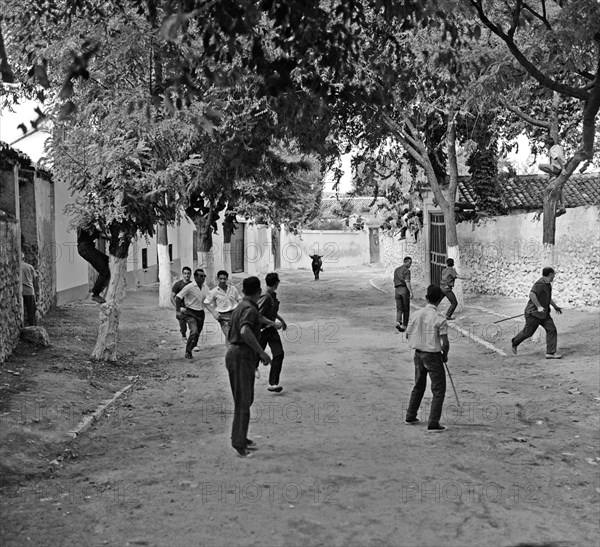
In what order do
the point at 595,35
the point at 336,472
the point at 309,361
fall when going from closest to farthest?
the point at 336,472 < the point at 595,35 < the point at 309,361

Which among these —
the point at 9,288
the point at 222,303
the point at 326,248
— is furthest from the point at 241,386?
the point at 326,248

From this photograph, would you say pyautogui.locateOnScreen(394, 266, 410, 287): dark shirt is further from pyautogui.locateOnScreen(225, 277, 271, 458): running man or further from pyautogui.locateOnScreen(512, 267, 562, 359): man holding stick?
pyautogui.locateOnScreen(225, 277, 271, 458): running man

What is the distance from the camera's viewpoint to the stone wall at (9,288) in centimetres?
1188

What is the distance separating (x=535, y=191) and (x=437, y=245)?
4587 mm

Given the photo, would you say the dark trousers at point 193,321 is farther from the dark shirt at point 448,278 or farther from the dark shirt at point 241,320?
the dark shirt at point 448,278

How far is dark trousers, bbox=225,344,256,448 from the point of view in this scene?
25.5 ft

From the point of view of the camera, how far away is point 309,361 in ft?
46.1

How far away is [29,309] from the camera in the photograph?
14.2m

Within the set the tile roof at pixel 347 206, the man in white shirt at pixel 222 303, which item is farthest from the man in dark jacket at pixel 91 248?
the tile roof at pixel 347 206

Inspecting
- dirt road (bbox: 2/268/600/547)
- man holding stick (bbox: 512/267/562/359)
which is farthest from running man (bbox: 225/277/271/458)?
man holding stick (bbox: 512/267/562/359)

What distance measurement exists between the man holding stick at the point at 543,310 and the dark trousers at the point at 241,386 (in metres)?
7.02

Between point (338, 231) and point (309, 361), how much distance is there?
2042 inches

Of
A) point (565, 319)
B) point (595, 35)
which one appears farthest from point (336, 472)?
point (565, 319)

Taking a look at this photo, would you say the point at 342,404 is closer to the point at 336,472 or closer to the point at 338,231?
the point at 336,472
